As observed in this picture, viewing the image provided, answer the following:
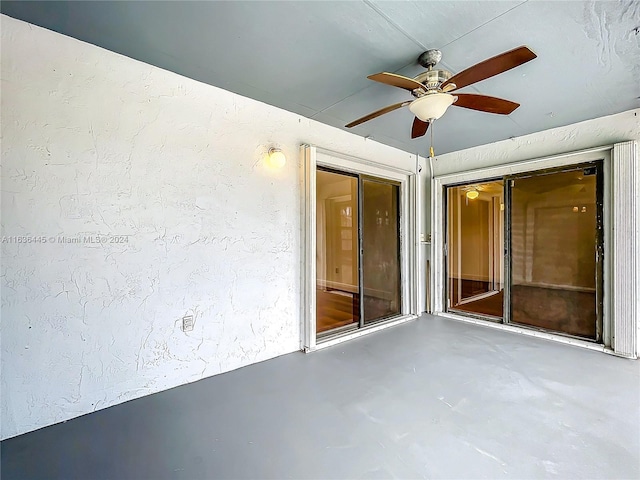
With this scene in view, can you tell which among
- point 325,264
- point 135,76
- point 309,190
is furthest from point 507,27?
point 325,264

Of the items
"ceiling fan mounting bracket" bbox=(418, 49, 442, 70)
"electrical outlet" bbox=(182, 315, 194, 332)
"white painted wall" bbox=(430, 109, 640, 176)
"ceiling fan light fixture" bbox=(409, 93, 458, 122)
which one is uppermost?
"ceiling fan mounting bracket" bbox=(418, 49, 442, 70)

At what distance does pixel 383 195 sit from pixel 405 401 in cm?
290

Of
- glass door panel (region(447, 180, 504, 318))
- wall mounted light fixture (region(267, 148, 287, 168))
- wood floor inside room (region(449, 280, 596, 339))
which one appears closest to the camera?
wall mounted light fixture (region(267, 148, 287, 168))

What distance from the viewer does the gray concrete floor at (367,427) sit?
1596 millimetres

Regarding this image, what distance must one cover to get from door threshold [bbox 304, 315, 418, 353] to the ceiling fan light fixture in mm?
2499

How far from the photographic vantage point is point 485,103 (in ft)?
7.68

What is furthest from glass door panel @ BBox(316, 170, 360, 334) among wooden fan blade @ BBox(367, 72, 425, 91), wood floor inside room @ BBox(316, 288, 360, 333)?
wooden fan blade @ BBox(367, 72, 425, 91)

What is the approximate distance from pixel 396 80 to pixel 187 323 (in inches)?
96.6

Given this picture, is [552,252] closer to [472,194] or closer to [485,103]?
[472,194]

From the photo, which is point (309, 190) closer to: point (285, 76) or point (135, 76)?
point (285, 76)

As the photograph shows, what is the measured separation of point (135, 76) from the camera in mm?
2252

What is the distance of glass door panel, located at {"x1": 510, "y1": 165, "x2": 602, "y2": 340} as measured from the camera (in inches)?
136

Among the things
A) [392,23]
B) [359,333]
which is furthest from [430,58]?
[359,333]

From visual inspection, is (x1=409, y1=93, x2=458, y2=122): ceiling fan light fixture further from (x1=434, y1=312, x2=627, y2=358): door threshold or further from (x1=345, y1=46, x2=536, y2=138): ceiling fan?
(x1=434, y1=312, x2=627, y2=358): door threshold
